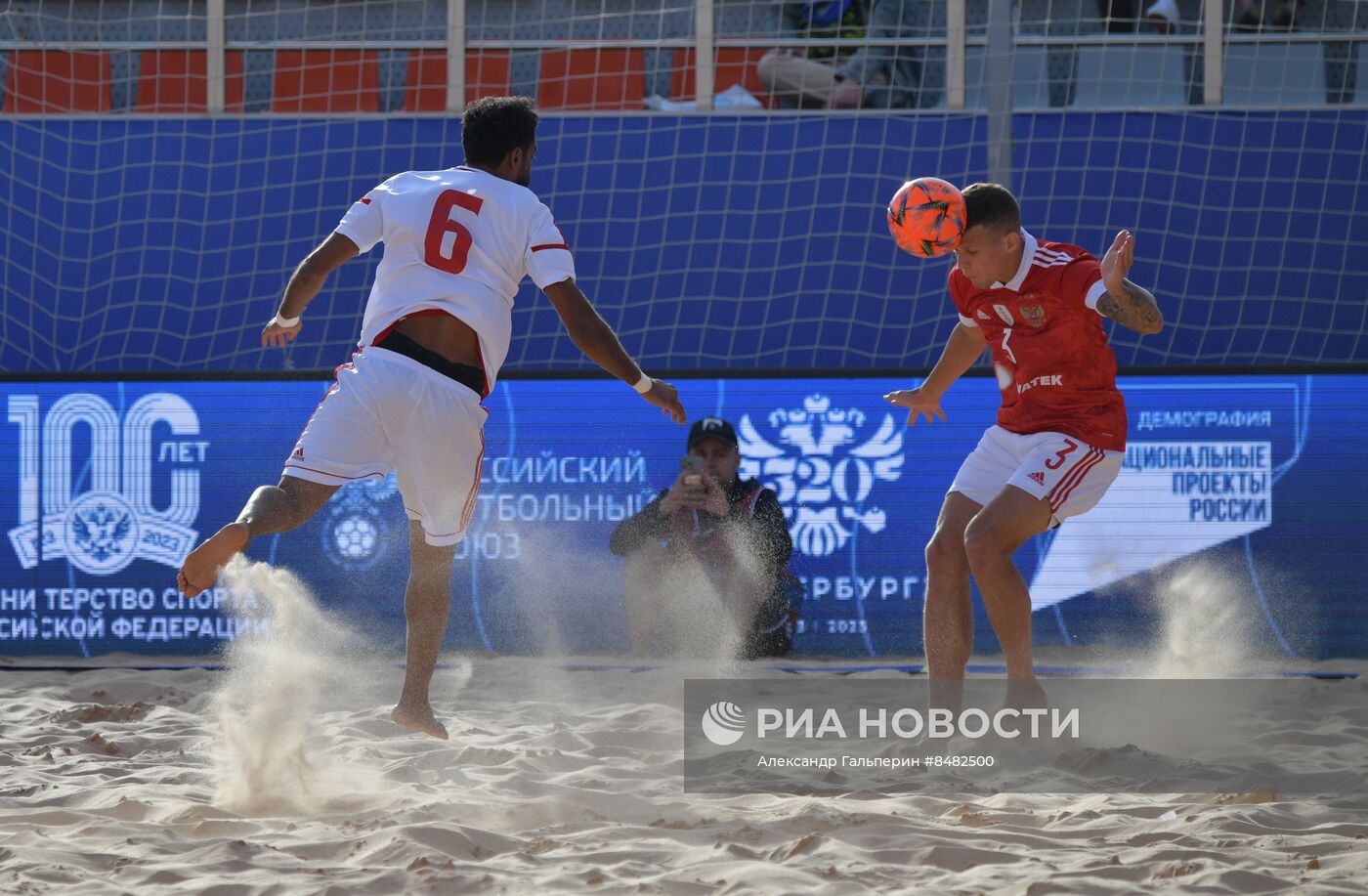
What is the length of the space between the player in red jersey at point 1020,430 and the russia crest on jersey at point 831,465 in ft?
7.69

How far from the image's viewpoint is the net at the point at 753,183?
28.9 ft

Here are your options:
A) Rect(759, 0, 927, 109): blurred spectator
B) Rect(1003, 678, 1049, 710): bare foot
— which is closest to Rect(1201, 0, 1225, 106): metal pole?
Rect(759, 0, 927, 109): blurred spectator

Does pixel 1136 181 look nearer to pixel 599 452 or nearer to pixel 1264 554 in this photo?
pixel 1264 554

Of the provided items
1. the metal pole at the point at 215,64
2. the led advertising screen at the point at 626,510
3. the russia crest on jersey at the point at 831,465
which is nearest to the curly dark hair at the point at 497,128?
the led advertising screen at the point at 626,510

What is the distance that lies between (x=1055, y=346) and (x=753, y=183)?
488 cm

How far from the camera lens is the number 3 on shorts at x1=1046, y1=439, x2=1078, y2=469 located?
4.27 metres

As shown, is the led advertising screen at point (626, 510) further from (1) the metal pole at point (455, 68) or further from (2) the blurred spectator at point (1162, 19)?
(2) the blurred spectator at point (1162, 19)

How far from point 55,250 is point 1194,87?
7.21m

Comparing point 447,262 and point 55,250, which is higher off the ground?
point 55,250

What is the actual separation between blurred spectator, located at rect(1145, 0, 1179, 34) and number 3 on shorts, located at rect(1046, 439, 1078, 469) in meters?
5.61

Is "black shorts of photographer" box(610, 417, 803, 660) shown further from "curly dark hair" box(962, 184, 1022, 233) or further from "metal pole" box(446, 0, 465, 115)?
"metal pole" box(446, 0, 465, 115)

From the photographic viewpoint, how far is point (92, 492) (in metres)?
6.86

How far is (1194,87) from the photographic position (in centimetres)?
902

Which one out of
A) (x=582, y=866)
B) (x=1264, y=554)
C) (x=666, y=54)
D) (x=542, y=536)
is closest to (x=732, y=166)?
(x=666, y=54)
